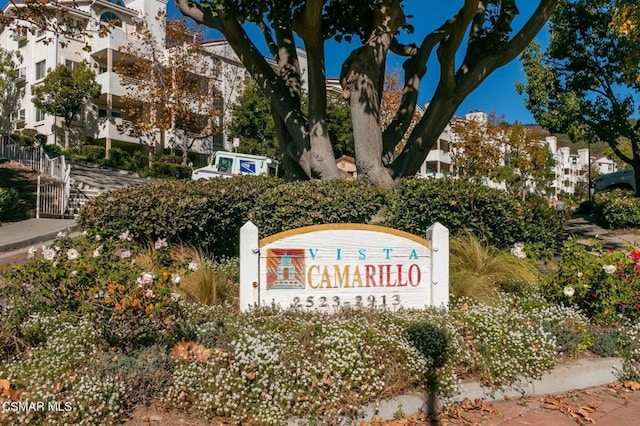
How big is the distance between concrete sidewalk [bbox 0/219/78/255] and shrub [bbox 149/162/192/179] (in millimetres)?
12954

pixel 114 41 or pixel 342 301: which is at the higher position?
pixel 114 41

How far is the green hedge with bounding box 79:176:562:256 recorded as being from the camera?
6.54 metres

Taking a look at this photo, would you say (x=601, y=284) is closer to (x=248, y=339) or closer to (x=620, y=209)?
(x=248, y=339)

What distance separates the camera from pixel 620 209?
16312 mm

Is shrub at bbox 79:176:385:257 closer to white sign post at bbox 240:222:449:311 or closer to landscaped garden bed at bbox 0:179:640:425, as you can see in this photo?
landscaped garden bed at bbox 0:179:640:425

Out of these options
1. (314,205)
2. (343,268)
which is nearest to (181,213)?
(314,205)

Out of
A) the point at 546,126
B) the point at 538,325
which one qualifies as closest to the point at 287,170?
the point at 538,325

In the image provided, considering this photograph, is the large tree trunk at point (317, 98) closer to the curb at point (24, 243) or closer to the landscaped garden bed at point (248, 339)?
the landscaped garden bed at point (248, 339)

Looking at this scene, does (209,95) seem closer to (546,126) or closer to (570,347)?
(546,126)

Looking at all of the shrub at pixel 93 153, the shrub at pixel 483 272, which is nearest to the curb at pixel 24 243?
the shrub at pixel 483 272

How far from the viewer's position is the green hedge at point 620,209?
52.9ft

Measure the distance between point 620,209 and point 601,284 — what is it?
1291cm

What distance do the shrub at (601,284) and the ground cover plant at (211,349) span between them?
466 millimetres

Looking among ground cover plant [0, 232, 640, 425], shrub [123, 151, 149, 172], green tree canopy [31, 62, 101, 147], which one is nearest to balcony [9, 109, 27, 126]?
green tree canopy [31, 62, 101, 147]
